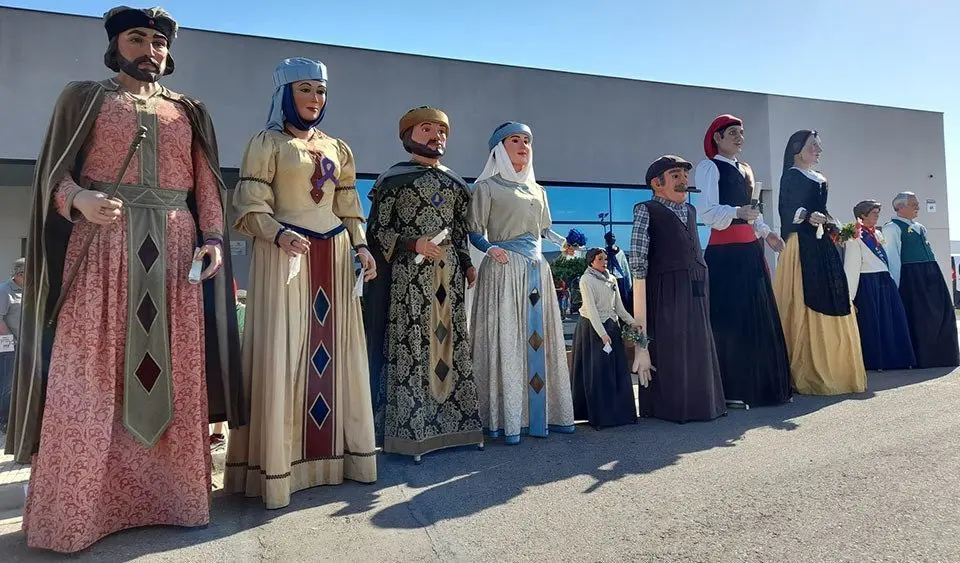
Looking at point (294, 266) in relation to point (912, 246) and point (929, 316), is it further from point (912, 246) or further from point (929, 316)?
point (912, 246)

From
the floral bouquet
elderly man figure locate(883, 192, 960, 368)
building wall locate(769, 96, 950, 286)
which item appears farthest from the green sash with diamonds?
building wall locate(769, 96, 950, 286)

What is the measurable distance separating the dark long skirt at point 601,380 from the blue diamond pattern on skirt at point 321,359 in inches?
84.2

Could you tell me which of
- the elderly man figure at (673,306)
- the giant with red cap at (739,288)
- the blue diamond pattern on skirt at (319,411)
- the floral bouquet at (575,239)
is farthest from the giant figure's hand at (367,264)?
the giant with red cap at (739,288)

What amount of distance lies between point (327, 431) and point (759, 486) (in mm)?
2135

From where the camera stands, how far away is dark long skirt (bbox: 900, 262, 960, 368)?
688 centimetres

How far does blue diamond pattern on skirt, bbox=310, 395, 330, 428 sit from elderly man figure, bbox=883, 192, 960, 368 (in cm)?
674

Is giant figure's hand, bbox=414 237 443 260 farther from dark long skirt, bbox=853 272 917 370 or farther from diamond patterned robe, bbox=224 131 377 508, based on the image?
dark long skirt, bbox=853 272 917 370

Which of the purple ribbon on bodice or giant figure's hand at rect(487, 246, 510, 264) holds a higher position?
the purple ribbon on bodice

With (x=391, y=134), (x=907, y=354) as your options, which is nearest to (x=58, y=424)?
(x=907, y=354)

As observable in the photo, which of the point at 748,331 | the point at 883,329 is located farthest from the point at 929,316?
the point at 748,331

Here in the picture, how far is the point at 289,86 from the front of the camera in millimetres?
3262

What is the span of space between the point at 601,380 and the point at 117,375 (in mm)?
3138

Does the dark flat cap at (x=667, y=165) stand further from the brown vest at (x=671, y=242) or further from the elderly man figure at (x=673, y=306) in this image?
the brown vest at (x=671, y=242)

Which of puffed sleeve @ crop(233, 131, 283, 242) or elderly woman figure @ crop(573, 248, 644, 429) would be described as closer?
puffed sleeve @ crop(233, 131, 283, 242)
